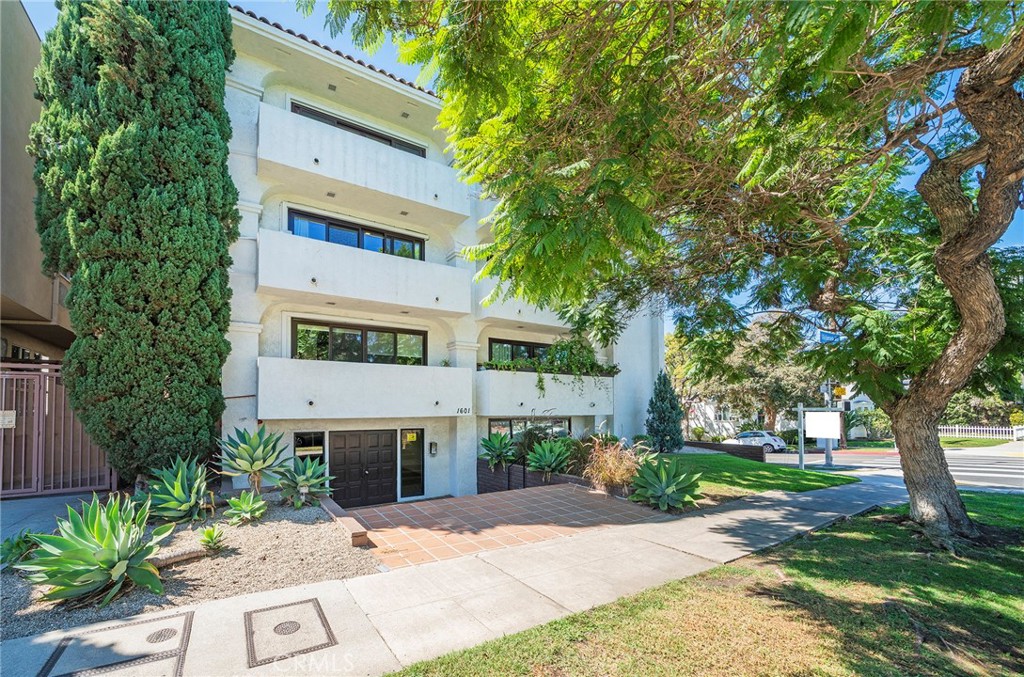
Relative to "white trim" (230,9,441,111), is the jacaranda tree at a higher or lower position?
lower

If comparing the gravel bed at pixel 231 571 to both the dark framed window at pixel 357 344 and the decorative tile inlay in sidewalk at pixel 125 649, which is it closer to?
the decorative tile inlay in sidewalk at pixel 125 649

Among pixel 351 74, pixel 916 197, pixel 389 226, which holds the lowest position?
pixel 916 197

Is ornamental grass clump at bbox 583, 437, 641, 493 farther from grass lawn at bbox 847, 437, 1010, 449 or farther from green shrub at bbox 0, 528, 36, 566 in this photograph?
grass lawn at bbox 847, 437, 1010, 449

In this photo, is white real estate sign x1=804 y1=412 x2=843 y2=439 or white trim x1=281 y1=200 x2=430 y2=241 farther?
white real estate sign x1=804 y1=412 x2=843 y2=439

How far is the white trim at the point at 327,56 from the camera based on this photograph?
1105 cm

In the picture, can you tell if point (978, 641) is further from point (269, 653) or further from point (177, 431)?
point (177, 431)

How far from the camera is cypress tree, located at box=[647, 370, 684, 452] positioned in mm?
18734

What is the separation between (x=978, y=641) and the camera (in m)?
4.41

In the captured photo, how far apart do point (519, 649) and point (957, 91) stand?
299 inches

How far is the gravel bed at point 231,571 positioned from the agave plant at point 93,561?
161 millimetres

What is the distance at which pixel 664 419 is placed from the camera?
62.0 feet

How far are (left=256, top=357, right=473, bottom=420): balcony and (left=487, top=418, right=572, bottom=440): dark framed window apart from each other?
238cm

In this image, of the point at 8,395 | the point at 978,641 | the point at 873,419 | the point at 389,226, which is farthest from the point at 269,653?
the point at 873,419

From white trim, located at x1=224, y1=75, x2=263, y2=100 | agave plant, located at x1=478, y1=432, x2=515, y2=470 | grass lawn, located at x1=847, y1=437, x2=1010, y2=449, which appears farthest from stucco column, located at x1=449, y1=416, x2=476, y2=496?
grass lawn, located at x1=847, y1=437, x2=1010, y2=449
